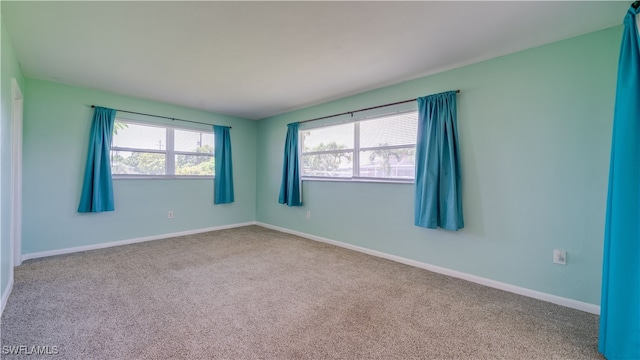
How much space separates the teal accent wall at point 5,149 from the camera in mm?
2083

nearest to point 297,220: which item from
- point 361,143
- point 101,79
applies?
point 361,143

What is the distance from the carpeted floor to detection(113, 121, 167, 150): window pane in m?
1.80

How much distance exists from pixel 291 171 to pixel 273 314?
2.94 m

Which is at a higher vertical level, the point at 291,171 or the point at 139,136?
the point at 139,136

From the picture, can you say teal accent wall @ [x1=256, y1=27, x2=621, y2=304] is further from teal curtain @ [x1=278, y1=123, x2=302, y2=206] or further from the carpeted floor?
teal curtain @ [x1=278, y1=123, x2=302, y2=206]

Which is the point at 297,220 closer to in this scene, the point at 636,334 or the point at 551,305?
the point at 551,305

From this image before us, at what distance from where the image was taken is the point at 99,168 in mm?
3721

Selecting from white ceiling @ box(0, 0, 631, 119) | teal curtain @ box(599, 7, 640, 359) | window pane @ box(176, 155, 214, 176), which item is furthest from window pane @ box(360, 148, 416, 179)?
window pane @ box(176, 155, 214, 176)

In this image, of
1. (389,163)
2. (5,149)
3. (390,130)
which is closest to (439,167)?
(389,163)

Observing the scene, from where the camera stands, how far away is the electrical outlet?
2.30 meters

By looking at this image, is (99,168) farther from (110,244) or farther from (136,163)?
(110,244)

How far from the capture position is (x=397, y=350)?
167cm

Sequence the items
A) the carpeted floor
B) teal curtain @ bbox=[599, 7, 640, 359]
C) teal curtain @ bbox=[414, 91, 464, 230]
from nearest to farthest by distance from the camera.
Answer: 1. teal curtain @ bbox=[599, 7, 640, 359]
2. the carpeted floor
3. teal curtain @ bbox=[414, 91, 464, 230]

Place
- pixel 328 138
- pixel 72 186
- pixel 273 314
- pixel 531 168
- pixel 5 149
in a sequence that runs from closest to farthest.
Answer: pixel 273 314 → pixel 5 149 → pixel 531 168 → pixel 72 186 → pixel 328 138
